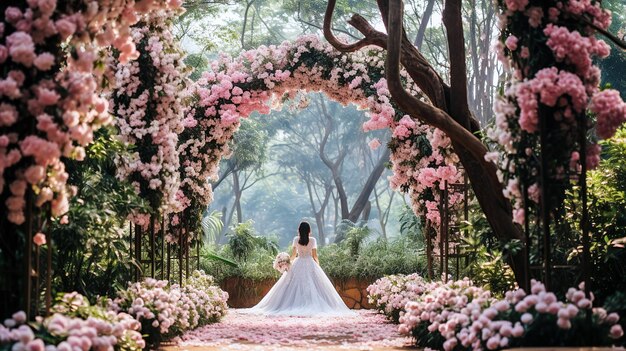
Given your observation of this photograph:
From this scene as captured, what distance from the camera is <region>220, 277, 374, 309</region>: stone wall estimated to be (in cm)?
1677

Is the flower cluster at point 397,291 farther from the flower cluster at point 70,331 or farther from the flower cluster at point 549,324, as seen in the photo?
the flower cluster at point 70,331

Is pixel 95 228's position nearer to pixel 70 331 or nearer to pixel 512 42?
pixel 70 331

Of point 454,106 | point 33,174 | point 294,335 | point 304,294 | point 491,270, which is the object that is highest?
point 454,106

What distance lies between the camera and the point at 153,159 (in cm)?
949

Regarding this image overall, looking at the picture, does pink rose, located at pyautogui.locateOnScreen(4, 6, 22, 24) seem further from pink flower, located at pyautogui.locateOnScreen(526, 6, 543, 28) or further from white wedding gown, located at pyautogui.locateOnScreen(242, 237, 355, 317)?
white wedding gown, located at pyautogui.locateOnScreen(242, 237, 355, 317)

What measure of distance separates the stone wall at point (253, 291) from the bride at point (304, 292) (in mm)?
2111

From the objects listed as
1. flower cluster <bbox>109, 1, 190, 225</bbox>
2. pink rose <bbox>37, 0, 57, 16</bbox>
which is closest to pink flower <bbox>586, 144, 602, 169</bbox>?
pink rose <bbox>37, 0, 57, 16</bbox>

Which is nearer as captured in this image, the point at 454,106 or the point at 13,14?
the point at 13,14

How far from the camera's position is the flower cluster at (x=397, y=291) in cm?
1104

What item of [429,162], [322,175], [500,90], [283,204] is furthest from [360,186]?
[500,90]

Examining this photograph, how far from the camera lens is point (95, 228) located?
24.2 ft

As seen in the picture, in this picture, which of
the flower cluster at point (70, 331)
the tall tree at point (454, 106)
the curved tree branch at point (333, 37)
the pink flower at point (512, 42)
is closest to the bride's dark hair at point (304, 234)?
the curved tree branch at point (333, 37)

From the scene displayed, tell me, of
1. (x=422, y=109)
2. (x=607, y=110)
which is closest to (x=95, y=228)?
(x=422, y=109)

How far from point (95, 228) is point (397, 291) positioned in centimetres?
587
